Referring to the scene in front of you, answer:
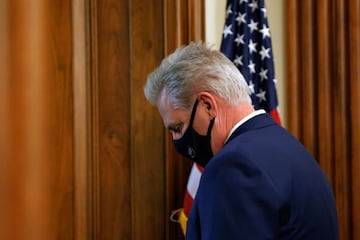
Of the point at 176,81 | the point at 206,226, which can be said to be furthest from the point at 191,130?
the point at 206,226

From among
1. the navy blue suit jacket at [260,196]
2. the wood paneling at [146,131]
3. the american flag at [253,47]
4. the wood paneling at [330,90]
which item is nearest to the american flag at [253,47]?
the american flag at [253,47]

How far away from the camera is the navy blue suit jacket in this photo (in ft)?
3.51

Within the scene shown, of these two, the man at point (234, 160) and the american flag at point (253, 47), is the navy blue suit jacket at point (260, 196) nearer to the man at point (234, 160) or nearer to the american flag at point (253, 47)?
the man at point (234, 160)

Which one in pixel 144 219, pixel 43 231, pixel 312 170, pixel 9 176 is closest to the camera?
pixel 312 170

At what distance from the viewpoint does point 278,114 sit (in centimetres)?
235

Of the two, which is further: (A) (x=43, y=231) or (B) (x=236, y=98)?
(A) (x=43, y=231)

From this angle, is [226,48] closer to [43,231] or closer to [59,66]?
[59,66]

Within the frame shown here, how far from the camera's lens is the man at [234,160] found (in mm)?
1076

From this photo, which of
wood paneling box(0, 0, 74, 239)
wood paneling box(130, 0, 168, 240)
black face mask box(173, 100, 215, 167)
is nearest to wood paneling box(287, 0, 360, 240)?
wood paneling box(130, 0, 168, 240)

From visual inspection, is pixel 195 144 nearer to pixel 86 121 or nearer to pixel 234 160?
pixel 234 160

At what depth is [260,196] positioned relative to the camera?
1.07 meters

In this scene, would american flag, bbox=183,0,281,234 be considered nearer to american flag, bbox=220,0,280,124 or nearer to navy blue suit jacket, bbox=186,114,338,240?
american flag, bbox=220,0,280,124

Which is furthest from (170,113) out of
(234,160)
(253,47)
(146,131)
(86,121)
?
(253,47)

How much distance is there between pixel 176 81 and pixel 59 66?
47 centimetres
